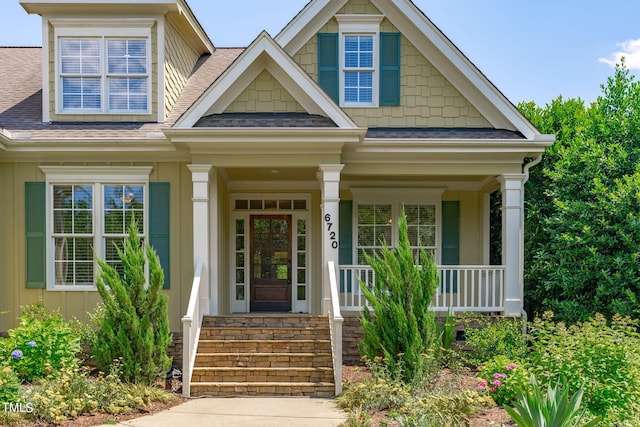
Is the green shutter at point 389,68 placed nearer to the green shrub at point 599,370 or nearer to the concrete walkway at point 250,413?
the green shrub at point 599,370

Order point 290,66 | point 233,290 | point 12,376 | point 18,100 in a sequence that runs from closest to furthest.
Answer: point 12,376
point 290,66
point 18,100
point 233,290

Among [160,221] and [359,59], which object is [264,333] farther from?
[359,59]

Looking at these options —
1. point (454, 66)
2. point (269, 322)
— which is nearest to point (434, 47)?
point (454, 66)

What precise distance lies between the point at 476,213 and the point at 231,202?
16.5 ft

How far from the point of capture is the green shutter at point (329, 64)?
10.7 metres

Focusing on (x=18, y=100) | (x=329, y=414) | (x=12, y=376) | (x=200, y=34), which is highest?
(x=200, y=34)

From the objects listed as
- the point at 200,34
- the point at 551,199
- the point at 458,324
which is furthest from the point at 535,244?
the point at 200,34

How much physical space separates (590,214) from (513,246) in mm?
1691

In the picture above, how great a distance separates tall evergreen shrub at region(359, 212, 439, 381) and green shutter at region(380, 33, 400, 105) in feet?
10.5

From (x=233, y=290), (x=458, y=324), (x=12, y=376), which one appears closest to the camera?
(x=12, y=376)

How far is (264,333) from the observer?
30.0ft

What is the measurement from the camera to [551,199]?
1149 centimetres

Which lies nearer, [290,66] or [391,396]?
[391,396]

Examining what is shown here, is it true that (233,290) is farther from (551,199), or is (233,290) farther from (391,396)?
(551,199)
